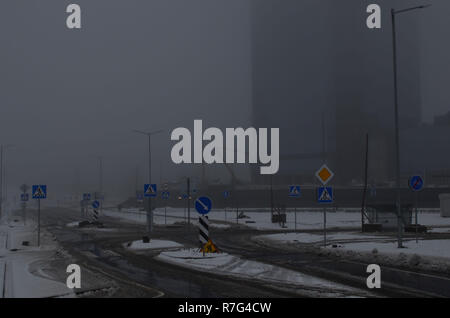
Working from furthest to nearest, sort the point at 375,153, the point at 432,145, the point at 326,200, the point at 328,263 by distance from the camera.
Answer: the point at 375,153, the point at 432,145, the point at 326,200, the point at 328,263

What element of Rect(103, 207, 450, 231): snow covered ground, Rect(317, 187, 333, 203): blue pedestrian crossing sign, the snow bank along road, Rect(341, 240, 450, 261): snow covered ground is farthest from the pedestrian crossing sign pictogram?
Rect(103, 207, 450, 231): snow covered ground

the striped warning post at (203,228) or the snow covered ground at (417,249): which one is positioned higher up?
the striped warning post at (203,228)

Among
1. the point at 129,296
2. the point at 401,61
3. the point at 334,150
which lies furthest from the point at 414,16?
the point at 129,296

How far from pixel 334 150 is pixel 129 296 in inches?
6186

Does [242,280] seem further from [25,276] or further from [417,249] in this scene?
[417,249]

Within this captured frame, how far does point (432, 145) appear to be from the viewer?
158m

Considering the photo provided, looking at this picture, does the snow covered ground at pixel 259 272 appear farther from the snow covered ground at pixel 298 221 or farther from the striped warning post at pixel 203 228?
the snow covered ground at pixel 298 221

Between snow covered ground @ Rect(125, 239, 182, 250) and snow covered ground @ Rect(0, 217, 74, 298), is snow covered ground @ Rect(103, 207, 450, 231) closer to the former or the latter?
snow covered ground @ Rect(125, 239, 182, 250)

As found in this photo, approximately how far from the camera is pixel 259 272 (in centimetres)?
1648

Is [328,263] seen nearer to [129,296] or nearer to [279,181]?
[129,296]

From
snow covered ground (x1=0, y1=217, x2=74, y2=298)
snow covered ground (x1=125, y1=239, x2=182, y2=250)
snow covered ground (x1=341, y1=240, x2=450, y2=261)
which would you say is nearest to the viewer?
snow covered ground (x1=0, y1=217, x2=74, y2=298)

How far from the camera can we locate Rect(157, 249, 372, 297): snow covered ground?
12820 millimetres

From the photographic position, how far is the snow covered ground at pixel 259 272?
505 inches

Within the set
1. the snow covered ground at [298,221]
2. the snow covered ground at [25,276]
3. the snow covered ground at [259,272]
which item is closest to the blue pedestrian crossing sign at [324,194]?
the snow covered ground at [259,272]
